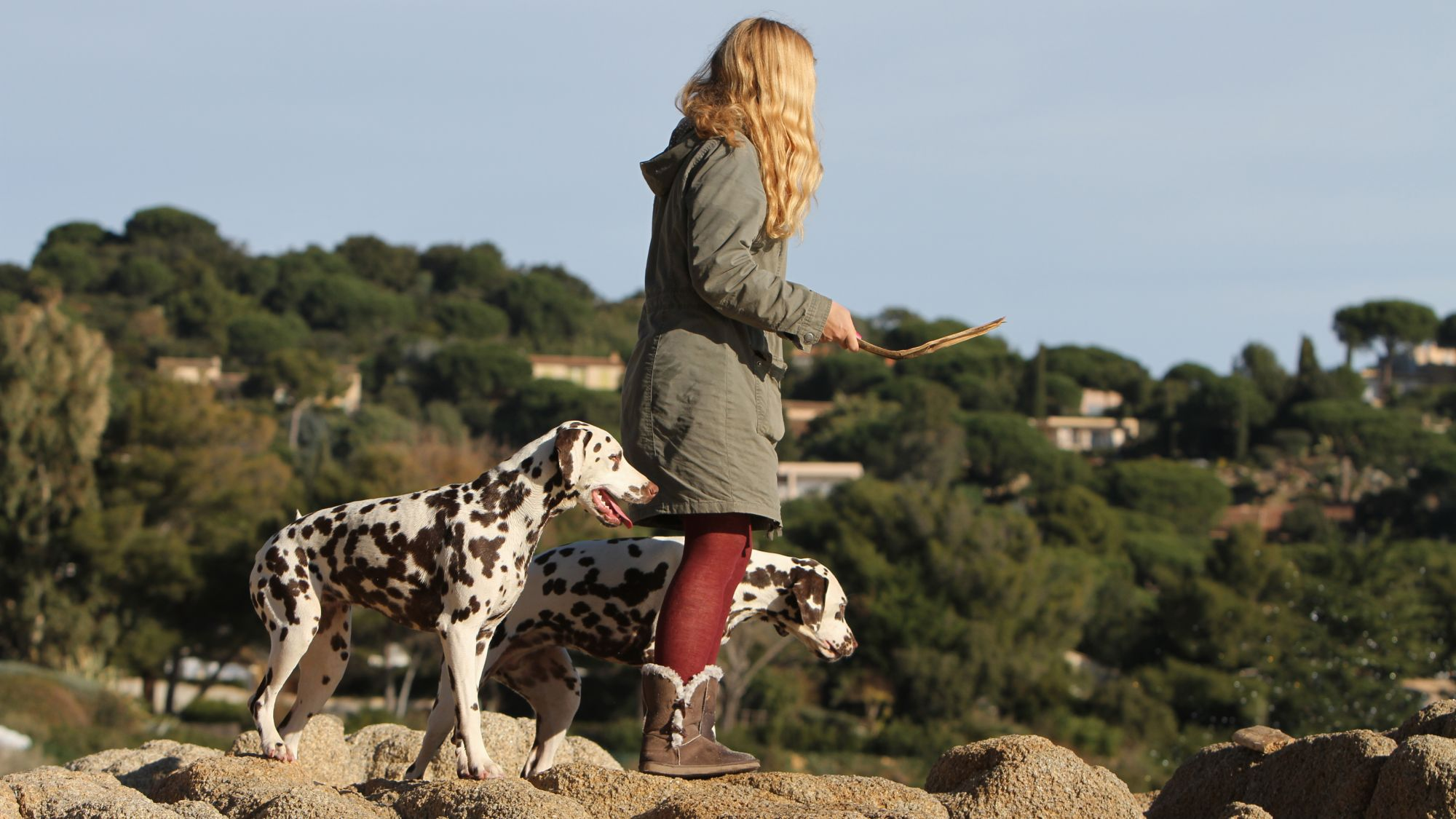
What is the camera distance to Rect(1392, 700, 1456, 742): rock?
16.4ft

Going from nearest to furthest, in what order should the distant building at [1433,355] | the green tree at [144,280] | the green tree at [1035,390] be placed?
1. the green tree at [1035,390]
2. the green tree at [144,280]
3. the distant building at [1433,355]

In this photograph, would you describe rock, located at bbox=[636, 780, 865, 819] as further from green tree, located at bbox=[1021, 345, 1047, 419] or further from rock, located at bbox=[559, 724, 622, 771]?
green tree, located at bbox=[1021, 345, 1047, 419]

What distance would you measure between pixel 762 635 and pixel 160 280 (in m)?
96.7

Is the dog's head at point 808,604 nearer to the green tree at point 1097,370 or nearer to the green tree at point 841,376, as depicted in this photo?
the green tree at point 841,376

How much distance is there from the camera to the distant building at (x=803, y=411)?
4085 inches

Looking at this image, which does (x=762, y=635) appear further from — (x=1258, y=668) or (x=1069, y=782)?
(x=1069, y=782)

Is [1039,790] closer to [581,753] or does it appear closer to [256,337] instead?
[581,753]

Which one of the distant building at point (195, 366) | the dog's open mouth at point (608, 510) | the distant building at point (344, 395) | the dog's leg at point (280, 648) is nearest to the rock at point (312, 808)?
the dog's leg at point (280, 648)

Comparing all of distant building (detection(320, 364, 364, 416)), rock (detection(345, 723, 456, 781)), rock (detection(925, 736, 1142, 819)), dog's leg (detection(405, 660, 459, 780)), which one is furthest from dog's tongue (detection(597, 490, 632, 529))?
distant building (detection(320, 364, 364, 416))

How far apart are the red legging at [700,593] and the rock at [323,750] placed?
59.2 inches

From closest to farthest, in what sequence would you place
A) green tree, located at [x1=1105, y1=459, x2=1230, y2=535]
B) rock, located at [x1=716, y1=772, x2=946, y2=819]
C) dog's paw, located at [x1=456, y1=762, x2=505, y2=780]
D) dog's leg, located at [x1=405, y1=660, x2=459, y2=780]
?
rock, located at [x1=716, y1=772, x2=946, y2=819] → dog's paw, located at [x1=456, y1=762, x2=505, y2=780] → dog's leg, located at [x1=405, y1=660, x2=459, y2=780] → green tree, located at [x1=1105, y1=459, x2=1230, y2=535]

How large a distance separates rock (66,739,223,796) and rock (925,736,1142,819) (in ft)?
9.17

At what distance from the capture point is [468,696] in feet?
16.3

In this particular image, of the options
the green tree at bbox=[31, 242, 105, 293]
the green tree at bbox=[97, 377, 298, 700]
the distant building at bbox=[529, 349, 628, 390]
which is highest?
the green tree at bbox=[31, 242, 105, 293]
